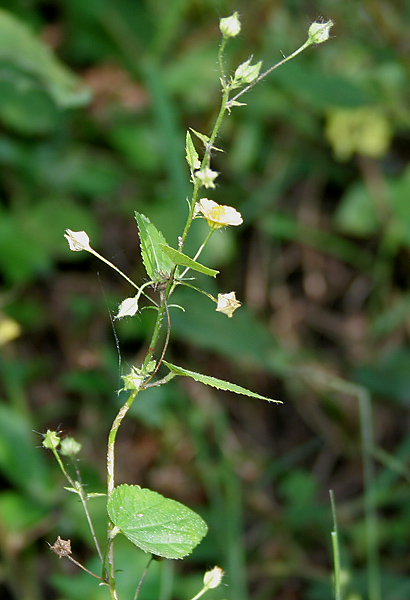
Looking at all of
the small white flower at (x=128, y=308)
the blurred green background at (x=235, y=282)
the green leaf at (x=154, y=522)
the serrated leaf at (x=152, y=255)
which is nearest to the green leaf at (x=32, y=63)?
the blurred green background at (x=235, y=282)

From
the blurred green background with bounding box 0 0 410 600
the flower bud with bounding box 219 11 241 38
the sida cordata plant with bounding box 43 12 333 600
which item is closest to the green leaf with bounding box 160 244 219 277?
the sida cordata plant with bounding box 43 12 333 600

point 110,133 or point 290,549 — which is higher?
point 110,133

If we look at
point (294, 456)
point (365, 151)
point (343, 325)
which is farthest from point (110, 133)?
point (294, 456)

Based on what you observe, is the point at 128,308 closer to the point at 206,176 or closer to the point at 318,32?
the point at 206,176

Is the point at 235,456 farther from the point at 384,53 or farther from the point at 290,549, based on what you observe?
the point at 384,53

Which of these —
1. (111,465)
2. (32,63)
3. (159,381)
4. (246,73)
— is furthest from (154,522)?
(32,63)

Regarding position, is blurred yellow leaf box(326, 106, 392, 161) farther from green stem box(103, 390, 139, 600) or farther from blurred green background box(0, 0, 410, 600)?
green stem box(103, 390, 139, 600)
